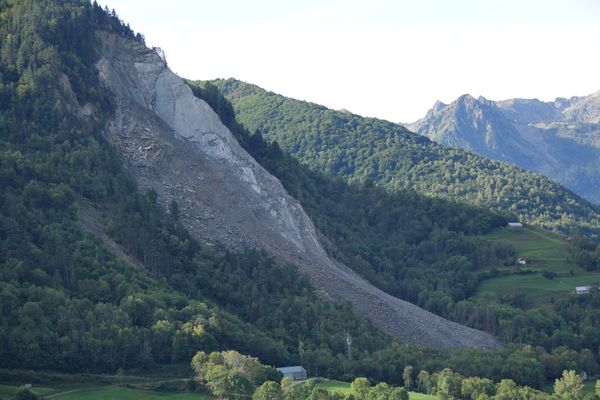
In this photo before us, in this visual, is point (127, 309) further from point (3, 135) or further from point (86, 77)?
point (86, 77)

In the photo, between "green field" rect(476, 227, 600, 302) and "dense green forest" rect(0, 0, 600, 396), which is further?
"green field" rect(476, 227, 600, 302)

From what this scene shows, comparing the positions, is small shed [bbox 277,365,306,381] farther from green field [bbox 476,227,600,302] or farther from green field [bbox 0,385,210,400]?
green field [bbox 476,227,600,302]

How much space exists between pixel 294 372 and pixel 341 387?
5021 millimetres

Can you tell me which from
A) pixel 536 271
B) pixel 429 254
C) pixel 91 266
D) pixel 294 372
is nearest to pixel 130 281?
pixel 91 266

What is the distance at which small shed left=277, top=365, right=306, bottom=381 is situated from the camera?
100 metres

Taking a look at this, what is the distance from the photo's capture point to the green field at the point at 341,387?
9569 cm

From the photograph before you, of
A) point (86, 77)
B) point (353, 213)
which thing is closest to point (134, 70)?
point (86, 77)

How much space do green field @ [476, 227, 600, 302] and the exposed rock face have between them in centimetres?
1929

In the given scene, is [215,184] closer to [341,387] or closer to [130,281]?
[130,281]

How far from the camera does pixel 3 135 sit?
12200 cm

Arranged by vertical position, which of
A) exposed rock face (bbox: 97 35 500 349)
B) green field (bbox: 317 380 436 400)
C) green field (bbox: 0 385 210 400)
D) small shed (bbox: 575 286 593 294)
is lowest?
green field (bbox: 317 380 436 400)

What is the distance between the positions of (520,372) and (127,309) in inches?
1463

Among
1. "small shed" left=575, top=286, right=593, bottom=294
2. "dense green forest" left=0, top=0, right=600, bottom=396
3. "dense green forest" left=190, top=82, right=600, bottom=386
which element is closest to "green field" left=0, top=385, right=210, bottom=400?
"dense green forest" left=0, top=0, right=600, bottom=396

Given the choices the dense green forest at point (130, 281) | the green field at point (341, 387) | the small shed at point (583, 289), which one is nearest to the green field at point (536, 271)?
the small shed at point (583, 289)
